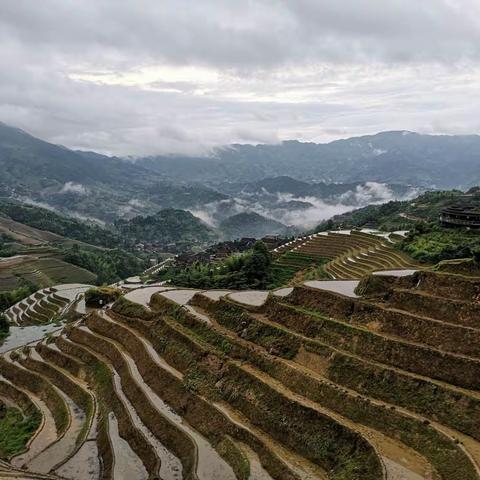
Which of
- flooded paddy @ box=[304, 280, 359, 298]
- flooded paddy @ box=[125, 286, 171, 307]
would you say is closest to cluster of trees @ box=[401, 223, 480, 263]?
flooded paddy @ box=[304, 280, 359, 298]

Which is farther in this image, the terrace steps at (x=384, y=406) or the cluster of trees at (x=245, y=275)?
the cluster of trees at (x=245, y=275)

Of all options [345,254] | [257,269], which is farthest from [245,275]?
[345,254]

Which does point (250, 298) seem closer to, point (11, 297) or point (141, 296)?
point (141, 296)

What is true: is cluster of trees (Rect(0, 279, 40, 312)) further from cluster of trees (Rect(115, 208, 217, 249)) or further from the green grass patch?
cluster of trees (Rect(115, 208, 217, 249))

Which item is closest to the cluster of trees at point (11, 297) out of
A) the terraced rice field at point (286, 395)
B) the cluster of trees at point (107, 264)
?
the cluster of trees at point (107, 264)

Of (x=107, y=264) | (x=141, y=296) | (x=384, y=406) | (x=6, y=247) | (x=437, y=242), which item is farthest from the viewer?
(x=6, y=247)

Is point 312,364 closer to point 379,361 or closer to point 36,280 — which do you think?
point 379,361

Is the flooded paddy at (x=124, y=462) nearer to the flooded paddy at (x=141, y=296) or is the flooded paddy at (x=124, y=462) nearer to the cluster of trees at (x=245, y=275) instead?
the flooded paddy at (x=141, y=296)
